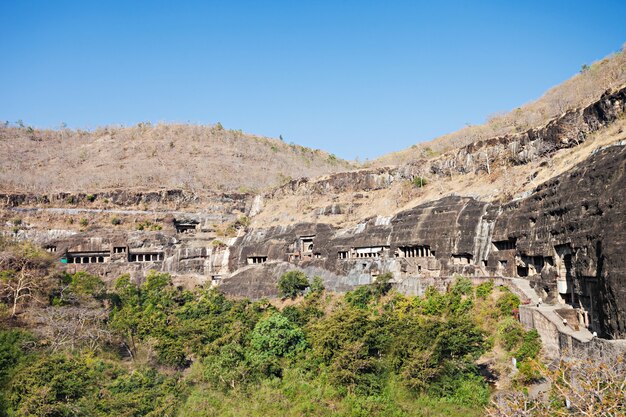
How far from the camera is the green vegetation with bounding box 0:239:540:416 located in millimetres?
23016

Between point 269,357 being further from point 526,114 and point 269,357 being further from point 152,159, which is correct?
point 152,159

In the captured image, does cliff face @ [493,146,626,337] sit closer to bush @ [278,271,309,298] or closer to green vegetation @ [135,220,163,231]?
bush @ [278,271,309,298]

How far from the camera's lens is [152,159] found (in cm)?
9162

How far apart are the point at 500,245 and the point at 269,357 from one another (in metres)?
15.0

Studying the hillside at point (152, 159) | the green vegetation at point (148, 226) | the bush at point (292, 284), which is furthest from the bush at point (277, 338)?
the hillside at point (152, 159)

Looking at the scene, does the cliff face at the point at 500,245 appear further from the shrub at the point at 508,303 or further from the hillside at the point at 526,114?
the hillside at the point at 526,114

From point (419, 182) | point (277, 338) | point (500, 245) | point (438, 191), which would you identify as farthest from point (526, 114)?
point (277, 338)

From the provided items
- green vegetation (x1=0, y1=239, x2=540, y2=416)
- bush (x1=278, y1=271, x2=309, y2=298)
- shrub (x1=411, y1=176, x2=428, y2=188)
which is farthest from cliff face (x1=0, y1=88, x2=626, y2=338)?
green vegetation (x1=0, y1=239, x2=540, y2=416)

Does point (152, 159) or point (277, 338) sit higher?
point (152, 159)

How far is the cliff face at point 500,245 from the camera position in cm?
2091

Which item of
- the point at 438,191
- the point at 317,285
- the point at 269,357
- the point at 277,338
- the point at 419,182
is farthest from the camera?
the point at 419,182

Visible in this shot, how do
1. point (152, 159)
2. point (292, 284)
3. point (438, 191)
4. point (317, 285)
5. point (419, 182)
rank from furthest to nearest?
point (152, 159) < point (419, 182) < point (438, 191) < point (292, 284) < point (317, 285)

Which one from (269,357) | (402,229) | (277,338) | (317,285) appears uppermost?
(402,229)

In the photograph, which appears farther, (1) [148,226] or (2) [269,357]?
(1) [148,226]
